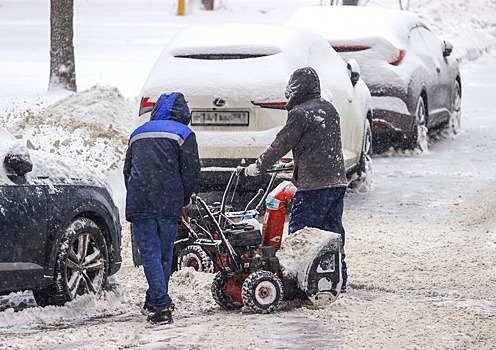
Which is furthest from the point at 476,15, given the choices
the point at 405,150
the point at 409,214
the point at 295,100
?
the point at 295,100

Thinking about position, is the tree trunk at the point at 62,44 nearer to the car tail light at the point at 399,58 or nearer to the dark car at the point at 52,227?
the car tail light at the point at 399,58

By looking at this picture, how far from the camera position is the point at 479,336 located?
682 cm

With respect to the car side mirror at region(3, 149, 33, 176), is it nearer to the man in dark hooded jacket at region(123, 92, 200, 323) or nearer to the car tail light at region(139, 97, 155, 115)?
the man in dark hooded jacket at region(123, 92, 200, 323)

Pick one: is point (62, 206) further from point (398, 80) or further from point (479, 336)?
point (398, 80)

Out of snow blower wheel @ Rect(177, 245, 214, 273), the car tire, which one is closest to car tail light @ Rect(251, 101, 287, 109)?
snow blower wheel @ Rect(177, 245, 214, 273)

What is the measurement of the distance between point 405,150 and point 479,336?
8.88 meters

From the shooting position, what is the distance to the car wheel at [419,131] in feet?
49.7

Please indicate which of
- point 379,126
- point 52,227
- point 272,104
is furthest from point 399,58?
point 52,227

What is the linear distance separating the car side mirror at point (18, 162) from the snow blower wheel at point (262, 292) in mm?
1510

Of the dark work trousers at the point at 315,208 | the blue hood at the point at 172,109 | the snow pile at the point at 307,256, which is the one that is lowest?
the snow pile at the point at 307,256

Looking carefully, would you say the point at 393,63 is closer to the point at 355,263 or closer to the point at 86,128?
the point at 86,128

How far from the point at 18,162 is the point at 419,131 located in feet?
29.0

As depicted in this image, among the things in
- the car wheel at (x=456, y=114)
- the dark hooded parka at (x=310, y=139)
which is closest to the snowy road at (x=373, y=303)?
the dark hooded parka at (x=310, y=139)

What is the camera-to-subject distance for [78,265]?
781cm
